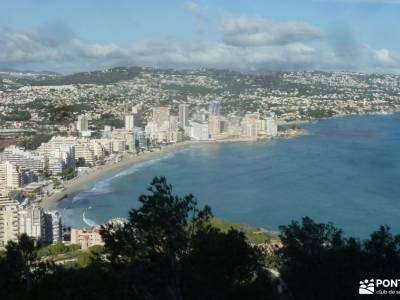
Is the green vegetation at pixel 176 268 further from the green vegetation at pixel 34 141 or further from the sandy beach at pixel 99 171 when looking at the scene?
the green vegetation at pixel 34 141

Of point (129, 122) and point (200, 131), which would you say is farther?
point (200, 131)

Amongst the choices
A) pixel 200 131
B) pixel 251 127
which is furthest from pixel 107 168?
pixel 251 127

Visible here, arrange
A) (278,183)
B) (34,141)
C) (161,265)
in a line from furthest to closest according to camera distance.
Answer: (34,141)
(278,183)
(161,265)

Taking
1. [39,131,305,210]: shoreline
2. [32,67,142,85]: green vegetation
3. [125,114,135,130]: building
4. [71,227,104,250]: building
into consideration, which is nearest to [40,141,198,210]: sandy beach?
[39,131,305,210]: shoreline

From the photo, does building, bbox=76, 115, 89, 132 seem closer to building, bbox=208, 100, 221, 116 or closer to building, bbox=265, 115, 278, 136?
building, bbox=208, 100, 221, 116

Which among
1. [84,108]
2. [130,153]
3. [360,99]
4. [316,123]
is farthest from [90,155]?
[360,99]

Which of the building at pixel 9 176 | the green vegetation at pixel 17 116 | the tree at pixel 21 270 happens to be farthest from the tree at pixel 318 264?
the green vegetation at pixel 17 116

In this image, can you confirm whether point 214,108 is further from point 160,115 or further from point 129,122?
point 129,122
